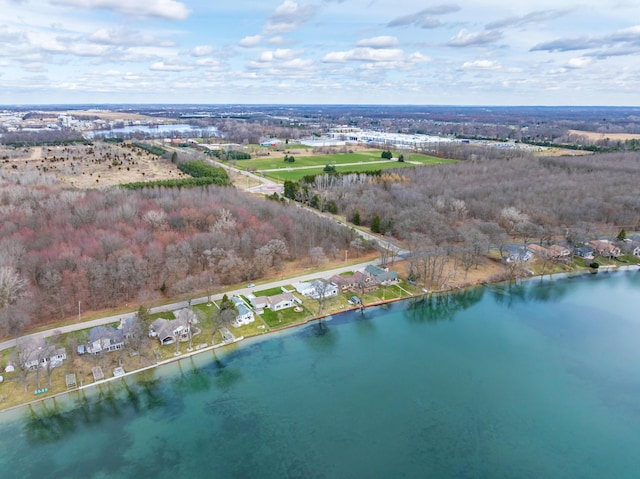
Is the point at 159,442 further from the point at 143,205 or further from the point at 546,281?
the point at 546,281

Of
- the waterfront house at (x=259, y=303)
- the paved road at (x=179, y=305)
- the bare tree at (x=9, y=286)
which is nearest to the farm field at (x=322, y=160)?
the paved road at (x=179, y=305)

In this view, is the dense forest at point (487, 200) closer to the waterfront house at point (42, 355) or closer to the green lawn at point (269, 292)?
the green lawn at point (269, 292)

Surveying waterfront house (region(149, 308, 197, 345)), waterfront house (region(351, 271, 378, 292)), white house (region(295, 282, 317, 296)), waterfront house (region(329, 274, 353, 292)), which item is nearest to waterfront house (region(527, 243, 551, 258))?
waterfront house (region(351, 271, 378, 292))

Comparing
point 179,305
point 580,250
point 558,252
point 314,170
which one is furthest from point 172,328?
point 314,170

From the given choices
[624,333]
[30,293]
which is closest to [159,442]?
[30,293]

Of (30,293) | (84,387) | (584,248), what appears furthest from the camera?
(584,248)

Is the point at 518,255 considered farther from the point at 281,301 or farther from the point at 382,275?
the point at 281,301

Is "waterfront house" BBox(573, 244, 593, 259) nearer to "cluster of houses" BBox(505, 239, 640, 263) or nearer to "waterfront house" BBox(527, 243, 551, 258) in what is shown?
"cluster of houses" BBox(505, 239, 640, 263)
